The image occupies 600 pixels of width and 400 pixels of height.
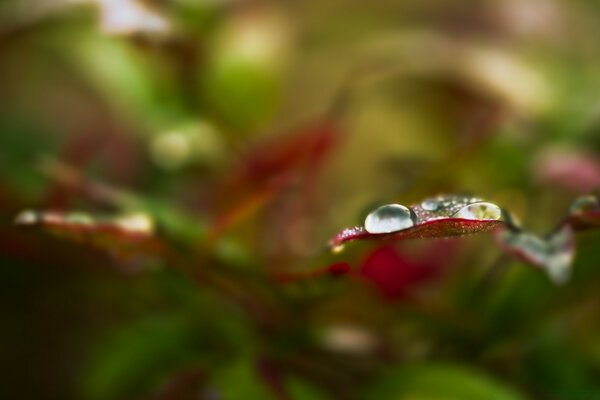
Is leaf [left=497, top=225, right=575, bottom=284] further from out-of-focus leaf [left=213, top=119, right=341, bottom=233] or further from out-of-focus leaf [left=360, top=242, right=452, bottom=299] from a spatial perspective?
out-of-focus leaf [left=213, top=119, right=341, bottom=233]

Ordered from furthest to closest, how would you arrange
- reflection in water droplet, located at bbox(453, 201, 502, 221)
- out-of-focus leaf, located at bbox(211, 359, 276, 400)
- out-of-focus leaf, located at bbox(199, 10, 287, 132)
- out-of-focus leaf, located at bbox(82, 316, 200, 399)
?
out-of-focus leaf, located at bbox(199, 10, 287, 132) < out-of-focus leaf, located at bbox(82, 316, 200, 399) < out-of-focus leaf, located at bbox(211, 359, 276, 400) < reflection in water droplet, located at bbox(453, 201, 502, 221)

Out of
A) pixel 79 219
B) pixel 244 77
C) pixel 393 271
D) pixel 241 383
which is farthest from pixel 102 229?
pixel 244 77

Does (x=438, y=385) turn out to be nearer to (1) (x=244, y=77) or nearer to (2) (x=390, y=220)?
(2) (x=390, y=220)

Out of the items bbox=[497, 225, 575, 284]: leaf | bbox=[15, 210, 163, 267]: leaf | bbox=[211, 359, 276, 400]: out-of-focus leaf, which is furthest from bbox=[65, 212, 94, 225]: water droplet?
bbox=[497, 225, 575, 284]: leaf

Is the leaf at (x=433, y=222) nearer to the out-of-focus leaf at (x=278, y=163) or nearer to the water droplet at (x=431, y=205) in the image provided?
the water droplet at (x=431, y=205)

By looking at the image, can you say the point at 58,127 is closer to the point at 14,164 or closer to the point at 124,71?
the point at 124,71
